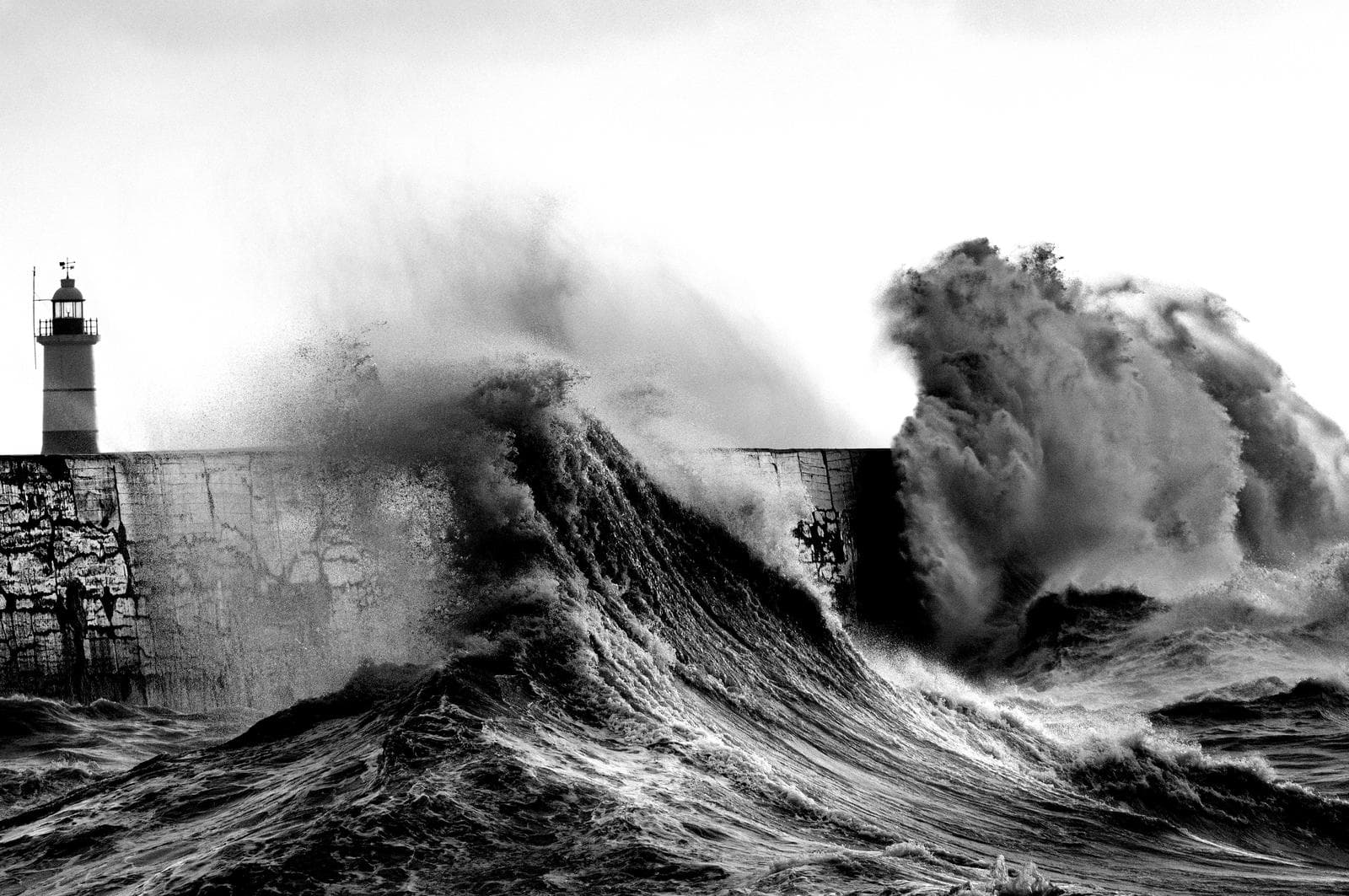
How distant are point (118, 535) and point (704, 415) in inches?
236

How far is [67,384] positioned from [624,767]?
1772cm

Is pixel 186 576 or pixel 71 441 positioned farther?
pixel 71 441

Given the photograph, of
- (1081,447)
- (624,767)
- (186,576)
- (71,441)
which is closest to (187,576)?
(186,576)

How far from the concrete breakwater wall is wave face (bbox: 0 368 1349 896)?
1512 millimetres

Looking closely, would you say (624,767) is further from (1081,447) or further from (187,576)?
(1081,447)

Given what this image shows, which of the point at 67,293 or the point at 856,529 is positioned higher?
the point at 67,293

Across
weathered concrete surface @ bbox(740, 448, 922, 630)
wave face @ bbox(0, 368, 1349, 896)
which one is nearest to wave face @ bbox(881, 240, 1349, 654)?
weathered concrete surface @ bbox(740, 448, 922, 630)

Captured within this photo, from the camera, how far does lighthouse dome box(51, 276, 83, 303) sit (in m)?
23.8

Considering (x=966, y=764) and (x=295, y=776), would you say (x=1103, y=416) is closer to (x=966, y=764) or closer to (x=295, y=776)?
(x=966, y=764)

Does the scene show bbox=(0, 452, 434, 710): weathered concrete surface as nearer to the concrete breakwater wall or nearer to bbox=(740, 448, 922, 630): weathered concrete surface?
the concrete breakwater wall

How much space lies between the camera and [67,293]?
23922mm

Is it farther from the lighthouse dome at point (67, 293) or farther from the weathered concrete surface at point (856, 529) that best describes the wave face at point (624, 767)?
the lighthouse dome at point (67, 293)

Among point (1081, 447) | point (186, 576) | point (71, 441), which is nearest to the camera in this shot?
point (186, 576)

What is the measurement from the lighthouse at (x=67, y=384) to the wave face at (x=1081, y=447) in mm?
11695
